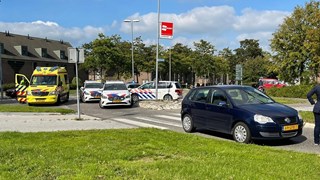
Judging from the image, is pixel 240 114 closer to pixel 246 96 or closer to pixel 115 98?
pixel 246 96

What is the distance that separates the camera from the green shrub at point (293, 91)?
36.6 m

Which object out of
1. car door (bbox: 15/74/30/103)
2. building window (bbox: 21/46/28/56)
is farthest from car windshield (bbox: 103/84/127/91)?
building window (bbox: 21/46/28/56)

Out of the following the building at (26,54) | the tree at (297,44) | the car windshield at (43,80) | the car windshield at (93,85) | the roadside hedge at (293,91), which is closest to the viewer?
the car windshield at (43,80)

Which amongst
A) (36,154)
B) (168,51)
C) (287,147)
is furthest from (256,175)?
(168,51)

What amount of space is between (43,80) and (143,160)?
20.1m

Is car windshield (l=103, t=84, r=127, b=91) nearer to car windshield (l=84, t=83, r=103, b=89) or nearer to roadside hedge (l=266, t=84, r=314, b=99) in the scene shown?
car windshield (l=84, t=83, r=103, b=89)

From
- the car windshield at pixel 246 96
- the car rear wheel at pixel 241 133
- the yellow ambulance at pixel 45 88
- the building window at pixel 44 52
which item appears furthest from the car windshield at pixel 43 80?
the building window at pixel 44 52

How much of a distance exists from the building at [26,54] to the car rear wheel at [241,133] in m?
51.5

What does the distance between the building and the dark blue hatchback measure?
49.7 metres

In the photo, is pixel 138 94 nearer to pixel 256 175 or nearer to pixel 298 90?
pixel 298 90

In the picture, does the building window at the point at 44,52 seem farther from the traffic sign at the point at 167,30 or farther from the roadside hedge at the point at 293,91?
the traffic sign at the point at 167,30

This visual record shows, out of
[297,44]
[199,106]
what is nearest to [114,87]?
[199,106]

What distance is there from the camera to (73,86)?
60.7 metres

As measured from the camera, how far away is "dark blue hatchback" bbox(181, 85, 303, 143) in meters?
9.34
